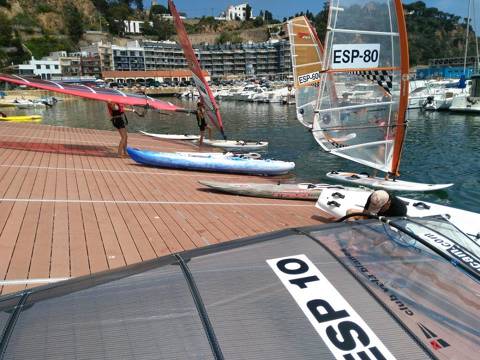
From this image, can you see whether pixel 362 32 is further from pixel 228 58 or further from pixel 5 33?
pixel 228 58

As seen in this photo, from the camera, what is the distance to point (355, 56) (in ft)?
35.2

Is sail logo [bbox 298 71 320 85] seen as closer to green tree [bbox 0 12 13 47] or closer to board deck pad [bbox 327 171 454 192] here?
board deck pad [bbox 327 171 454 192]

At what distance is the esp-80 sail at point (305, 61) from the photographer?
Answer: 18.5m

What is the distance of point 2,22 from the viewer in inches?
5069

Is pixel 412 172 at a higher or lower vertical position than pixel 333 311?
lower

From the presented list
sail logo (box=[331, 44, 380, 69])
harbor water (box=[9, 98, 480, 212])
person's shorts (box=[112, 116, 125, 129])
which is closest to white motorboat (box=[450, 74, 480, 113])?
harbor water (box=[9, 98, 480, 212])

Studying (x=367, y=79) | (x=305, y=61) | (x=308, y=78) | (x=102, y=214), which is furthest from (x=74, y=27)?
(x=102, y=214)

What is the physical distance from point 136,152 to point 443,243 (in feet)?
35.6

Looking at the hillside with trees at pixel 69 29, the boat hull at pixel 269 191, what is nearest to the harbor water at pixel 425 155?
the boat hull at pixel 269 191

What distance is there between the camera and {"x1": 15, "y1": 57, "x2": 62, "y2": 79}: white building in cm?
11897

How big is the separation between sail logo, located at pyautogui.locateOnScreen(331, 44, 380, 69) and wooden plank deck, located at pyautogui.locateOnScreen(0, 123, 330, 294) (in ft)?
13.3

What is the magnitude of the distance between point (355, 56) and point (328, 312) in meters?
9.78

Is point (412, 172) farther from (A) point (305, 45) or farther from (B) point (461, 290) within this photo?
(B) point (461, 290)

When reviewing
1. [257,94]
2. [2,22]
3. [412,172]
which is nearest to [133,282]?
[412,172]
